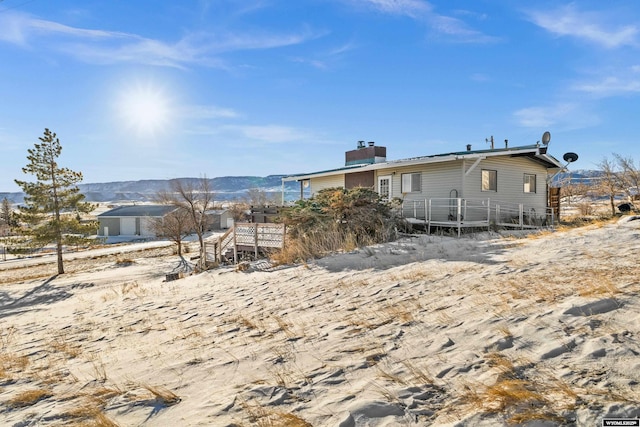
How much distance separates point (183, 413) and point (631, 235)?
32.9 ft

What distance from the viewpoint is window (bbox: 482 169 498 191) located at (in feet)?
56.6

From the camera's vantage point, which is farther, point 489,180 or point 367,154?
point 367,154

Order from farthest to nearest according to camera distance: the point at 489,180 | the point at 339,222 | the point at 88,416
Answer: the point at 489,180 < the point at 339,222 < the point at 88,416

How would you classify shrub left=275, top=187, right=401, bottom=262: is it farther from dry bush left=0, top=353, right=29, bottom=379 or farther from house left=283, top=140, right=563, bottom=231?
dry bush left=0, top=353, right=29, bottom=379

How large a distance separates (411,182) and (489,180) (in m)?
3.49

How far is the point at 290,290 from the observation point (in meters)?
7.90

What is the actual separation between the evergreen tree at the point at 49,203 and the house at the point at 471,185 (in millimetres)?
22465

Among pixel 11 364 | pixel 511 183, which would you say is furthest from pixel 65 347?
pixel 511 183

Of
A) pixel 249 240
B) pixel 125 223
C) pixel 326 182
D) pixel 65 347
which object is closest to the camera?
pixel 65 347

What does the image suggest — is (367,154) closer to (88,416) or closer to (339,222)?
(339,222)

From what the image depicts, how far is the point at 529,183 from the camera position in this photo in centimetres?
1947

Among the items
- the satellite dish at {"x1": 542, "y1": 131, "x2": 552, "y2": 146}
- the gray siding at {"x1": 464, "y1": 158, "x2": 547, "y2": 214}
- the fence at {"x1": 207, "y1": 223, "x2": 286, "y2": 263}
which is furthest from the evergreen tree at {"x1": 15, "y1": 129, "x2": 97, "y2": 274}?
the satellite dish at {"x1": 542, "y1": 131, "x2": 552, "y2": 146}

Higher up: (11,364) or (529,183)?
(529,183)

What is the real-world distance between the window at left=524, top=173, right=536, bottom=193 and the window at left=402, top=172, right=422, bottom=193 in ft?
18.7
